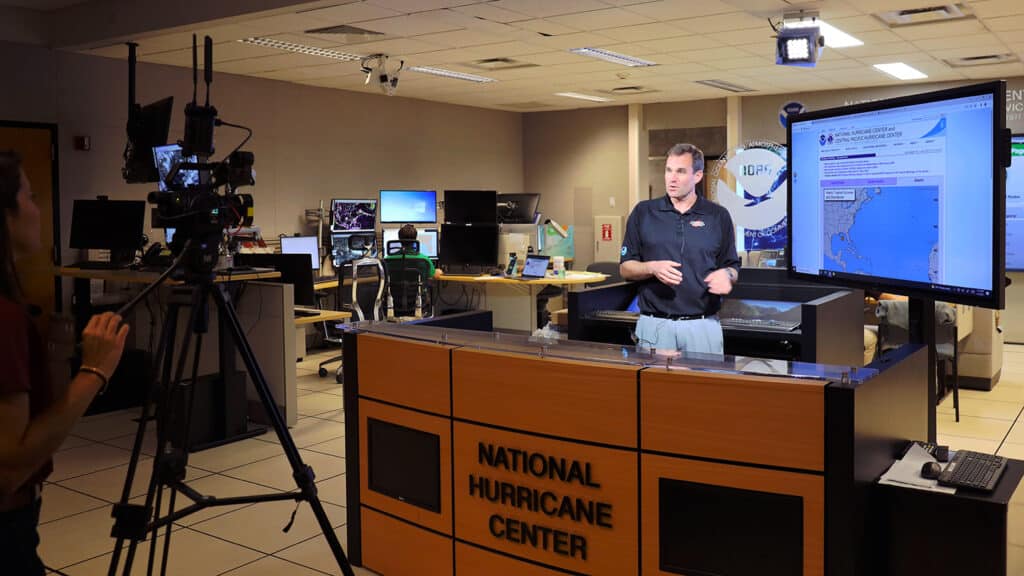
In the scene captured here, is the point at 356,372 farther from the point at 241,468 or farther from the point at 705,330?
the point at 241,468

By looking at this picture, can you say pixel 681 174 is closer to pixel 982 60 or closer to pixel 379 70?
pixel 379 70

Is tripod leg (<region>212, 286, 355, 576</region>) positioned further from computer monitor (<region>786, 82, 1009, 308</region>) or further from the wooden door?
the wooden door

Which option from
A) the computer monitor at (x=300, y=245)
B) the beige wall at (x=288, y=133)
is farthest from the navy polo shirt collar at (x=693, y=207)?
the beige wall at (x=288, y=133)

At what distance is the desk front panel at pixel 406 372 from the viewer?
2.81 meters

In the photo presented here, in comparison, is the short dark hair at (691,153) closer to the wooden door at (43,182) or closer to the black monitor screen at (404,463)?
the black monitor screen at (404,463)

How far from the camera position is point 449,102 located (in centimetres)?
1154

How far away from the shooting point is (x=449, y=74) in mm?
9156

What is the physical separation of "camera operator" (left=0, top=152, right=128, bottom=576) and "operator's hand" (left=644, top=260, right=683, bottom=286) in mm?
2337

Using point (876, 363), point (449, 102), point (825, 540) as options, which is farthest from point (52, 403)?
point (449, 102)

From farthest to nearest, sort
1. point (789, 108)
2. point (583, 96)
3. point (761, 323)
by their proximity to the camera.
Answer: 1. point (583, 96)
2. point (789, 108)
3. point (761, 323)

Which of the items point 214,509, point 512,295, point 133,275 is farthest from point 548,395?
point 512,295

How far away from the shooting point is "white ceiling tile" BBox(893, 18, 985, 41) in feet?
22.2

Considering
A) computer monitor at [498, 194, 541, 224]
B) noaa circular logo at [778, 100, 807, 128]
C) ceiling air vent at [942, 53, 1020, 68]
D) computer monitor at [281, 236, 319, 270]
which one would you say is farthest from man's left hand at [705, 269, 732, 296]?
noaa circular logo at [778, 100, 807, 128]

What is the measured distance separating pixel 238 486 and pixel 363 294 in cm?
345
